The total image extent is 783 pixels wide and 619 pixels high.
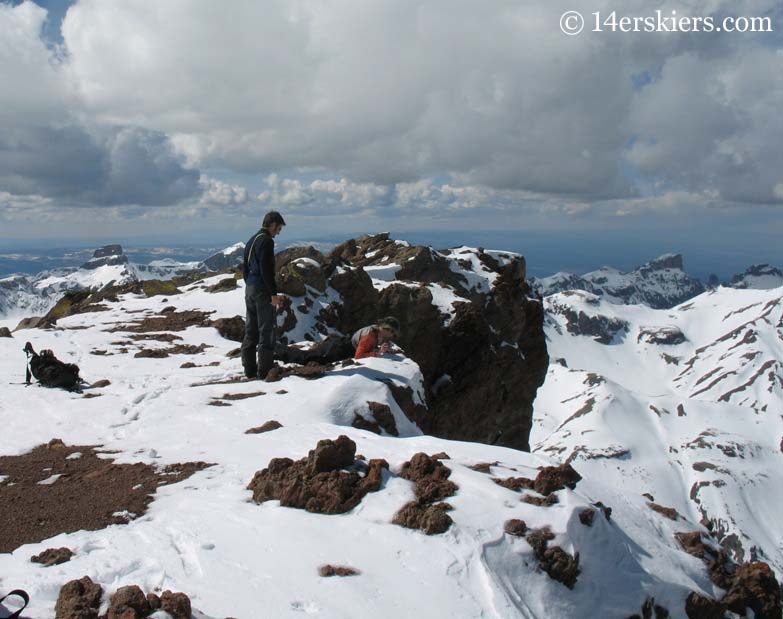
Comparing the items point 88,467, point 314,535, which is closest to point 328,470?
point 314,535

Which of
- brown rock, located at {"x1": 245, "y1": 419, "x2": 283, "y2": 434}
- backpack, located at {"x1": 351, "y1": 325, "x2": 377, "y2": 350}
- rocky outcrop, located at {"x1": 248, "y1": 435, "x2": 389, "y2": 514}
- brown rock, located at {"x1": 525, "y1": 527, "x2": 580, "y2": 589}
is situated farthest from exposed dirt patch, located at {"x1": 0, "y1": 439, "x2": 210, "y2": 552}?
backpack, located at {"x1": 351, "y1": 325, "x2": 377, "y2": 350}

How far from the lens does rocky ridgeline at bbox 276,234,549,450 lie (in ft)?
122

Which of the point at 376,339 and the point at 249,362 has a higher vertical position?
the point at 376,339

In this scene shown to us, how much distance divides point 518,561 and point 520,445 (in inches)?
1728

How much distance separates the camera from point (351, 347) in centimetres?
2233

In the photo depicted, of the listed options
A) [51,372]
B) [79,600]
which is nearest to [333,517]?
[79,600]

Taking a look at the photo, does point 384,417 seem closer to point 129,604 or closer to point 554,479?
point 554,479

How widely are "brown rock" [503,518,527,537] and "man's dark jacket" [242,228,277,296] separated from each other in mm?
11627

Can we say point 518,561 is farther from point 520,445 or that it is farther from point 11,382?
point 520,445

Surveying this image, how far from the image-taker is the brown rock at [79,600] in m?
5.85

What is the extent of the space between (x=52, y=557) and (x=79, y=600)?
170 centimetres

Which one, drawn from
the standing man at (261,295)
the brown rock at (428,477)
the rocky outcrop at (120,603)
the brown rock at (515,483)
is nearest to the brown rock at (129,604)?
the rocky outcrop at (120,603)

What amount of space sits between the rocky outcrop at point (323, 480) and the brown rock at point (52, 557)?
9.68ft

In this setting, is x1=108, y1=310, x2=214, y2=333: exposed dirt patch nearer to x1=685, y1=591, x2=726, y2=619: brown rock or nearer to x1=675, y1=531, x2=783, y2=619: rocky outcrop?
x1=675, y1=531, x2=783, y2=619: rocky outcrop
